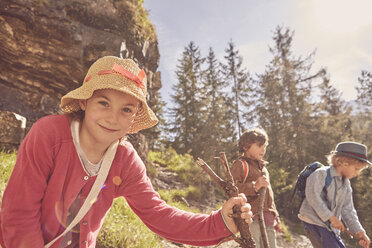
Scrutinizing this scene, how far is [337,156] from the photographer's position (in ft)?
11.2

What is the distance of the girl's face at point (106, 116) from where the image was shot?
1710mm

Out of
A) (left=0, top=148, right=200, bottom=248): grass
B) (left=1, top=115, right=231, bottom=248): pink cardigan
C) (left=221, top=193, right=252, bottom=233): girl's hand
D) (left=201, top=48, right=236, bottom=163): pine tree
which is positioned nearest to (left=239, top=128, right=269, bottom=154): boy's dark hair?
(left=1, top=115, right=231, bottom=248): pink cardigan

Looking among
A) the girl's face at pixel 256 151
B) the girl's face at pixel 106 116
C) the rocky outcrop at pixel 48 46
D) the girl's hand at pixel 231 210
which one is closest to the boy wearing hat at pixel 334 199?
the girl's face at pixel 256 151

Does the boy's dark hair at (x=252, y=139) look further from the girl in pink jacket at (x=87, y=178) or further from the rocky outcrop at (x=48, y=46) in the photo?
the rocky outcrop at (x=48, y=46)

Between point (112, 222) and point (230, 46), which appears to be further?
point (230, 46)

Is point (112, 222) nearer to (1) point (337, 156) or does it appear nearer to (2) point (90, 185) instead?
(2) point (90, 185)

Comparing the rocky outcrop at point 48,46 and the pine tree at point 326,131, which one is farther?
the pine tree at point 326,131

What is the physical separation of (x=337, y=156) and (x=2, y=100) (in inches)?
313

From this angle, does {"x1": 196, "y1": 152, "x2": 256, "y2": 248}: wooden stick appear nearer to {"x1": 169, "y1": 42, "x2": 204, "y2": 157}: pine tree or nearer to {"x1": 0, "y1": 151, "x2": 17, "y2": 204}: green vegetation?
{"x1": 0, "y1": 151, "x2": 17, "y2": 204}: green vegetation

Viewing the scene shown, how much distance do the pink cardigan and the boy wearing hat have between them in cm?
239

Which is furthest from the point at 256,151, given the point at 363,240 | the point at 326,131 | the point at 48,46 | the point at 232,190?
the point at 326,131

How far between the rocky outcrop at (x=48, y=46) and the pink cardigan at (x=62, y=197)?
568cm

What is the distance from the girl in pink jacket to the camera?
55.4 inches

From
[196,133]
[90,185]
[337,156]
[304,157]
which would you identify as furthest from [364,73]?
[90,185]
